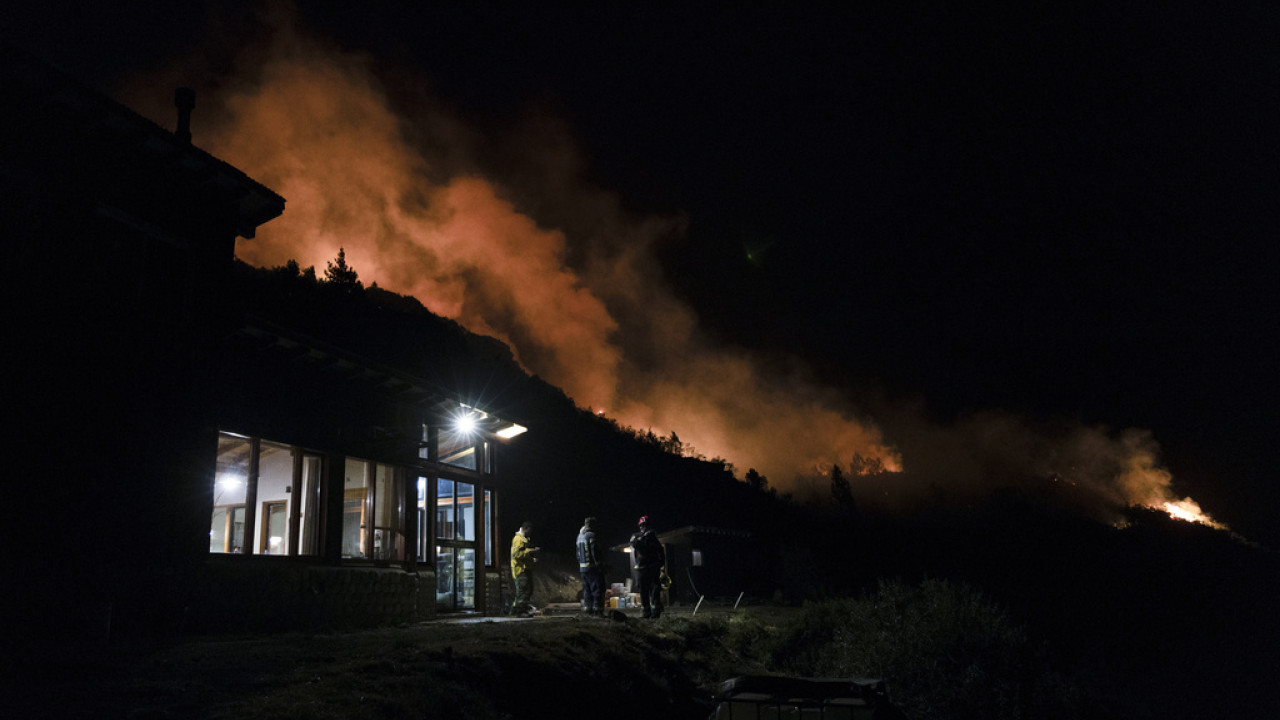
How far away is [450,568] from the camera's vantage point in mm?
14398

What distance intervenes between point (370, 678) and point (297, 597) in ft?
16.9

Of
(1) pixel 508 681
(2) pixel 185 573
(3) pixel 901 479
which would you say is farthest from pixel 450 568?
(3) pixel 901 479

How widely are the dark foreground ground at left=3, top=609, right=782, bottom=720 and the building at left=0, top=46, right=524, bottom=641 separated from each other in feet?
3.36

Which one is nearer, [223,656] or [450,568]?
[223,656]

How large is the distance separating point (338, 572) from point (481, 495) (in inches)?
188

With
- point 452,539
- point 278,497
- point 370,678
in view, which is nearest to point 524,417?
point 452,539

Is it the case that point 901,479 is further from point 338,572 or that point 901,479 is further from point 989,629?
point 338,572

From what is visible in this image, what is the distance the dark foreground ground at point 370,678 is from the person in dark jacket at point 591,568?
9.27 feet

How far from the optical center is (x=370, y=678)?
235 inches

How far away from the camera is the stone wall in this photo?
888 centimetres

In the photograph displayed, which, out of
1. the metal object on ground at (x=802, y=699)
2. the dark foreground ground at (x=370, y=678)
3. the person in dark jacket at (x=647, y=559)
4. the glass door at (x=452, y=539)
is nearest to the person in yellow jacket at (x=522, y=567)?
the glass door at (x=452, y=539)

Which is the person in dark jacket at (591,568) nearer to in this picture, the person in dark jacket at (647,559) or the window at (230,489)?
the person in dark jacket at (647,559)

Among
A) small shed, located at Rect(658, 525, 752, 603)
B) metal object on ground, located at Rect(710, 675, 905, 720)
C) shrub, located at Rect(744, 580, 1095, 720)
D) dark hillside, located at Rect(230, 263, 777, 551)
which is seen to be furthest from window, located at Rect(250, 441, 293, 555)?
small shed, located at Rect(658, 525, 752, 603)

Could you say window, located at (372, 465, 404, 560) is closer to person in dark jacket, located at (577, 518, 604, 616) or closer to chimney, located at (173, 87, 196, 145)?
person in dark jacket, located at (577, 518, 604, 616)
